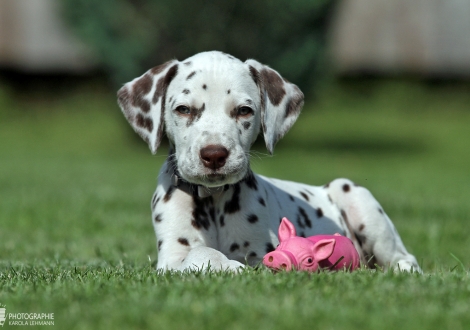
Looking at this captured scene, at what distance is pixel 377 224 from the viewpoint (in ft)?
23.7

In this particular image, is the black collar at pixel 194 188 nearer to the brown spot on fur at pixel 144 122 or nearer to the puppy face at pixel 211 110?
the puppy face at pixel 211 110

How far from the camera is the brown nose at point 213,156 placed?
5.46m

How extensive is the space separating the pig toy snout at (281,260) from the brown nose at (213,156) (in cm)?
76

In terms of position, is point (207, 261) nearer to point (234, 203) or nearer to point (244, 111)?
point (234, 203)

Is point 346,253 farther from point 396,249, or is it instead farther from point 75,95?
point 75,95

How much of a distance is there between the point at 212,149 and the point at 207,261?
2.55ft

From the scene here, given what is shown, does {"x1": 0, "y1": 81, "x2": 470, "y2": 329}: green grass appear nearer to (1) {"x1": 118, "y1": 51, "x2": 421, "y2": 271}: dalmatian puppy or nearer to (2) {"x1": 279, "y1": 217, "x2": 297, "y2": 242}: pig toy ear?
(1) {"x1": 118, "y1": 51, "x2": 421, "y2": 271}: dalmatian puppy

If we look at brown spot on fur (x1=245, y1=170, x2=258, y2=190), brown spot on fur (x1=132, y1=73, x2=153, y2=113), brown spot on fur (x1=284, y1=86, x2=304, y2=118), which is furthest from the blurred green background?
brown spot on fur (x1=132, y1=73, x2=153, y2=113)

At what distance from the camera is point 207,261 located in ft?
17.6

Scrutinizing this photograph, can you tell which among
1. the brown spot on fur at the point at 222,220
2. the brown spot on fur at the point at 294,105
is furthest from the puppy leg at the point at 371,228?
the brown spot on fur at the point at 222,220

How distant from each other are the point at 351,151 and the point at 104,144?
7524mm

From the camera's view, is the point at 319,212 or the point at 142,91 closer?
the point at 142,91

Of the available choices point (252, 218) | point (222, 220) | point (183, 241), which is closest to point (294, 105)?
point (252, 218)

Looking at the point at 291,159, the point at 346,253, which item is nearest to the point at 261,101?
the point at 346,253
